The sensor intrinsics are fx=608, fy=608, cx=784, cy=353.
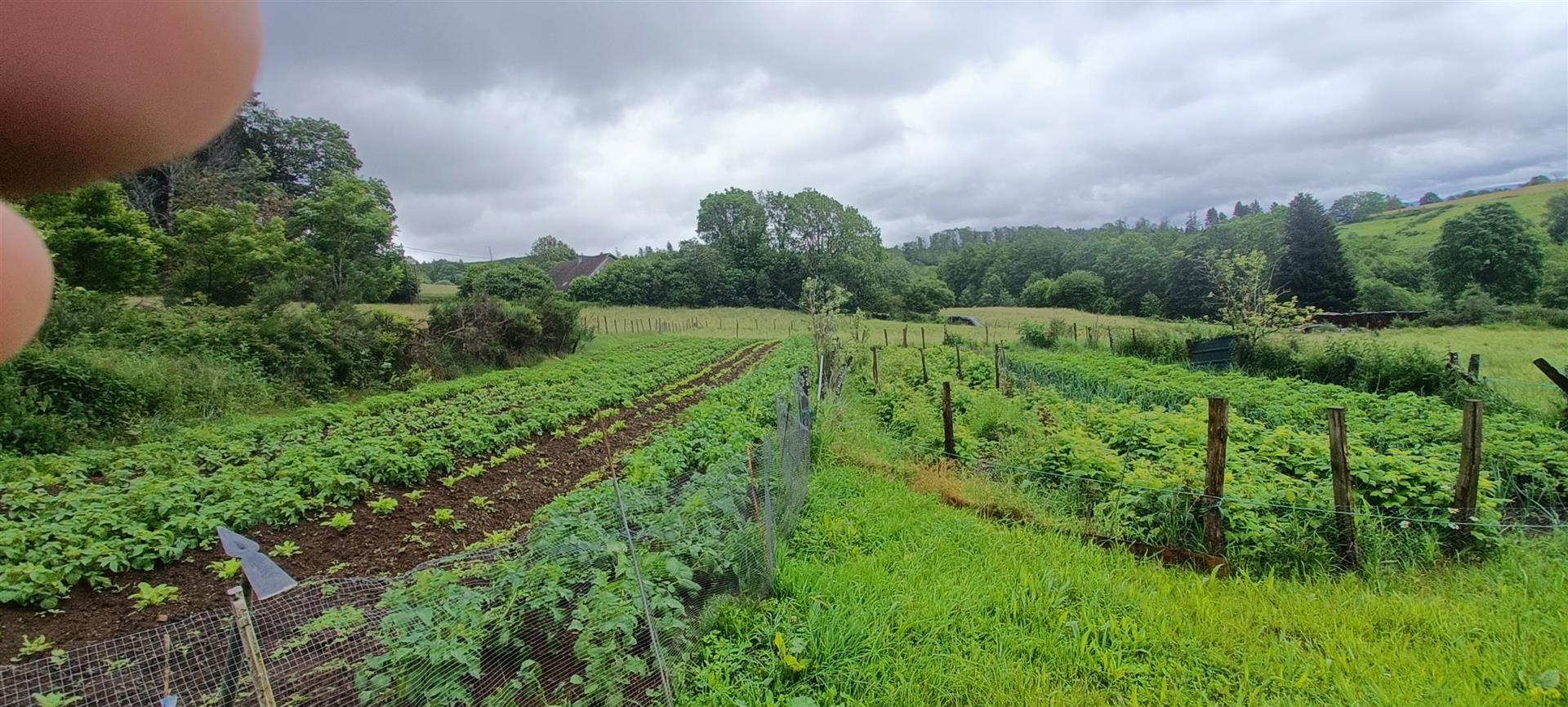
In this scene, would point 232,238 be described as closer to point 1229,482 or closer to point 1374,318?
point 1229,482

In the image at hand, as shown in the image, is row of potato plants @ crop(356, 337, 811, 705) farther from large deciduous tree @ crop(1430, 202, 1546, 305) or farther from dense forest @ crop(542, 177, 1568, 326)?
large deciduous tree @ crop(1430, 202, 1546, 305)

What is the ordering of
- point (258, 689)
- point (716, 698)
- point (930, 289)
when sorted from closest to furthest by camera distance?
1. point (258, 689)
2. point (716, 698)
3. point (930, 289)

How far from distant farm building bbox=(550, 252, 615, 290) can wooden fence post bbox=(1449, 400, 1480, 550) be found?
66.8 m

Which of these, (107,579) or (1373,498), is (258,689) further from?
(1373,498)

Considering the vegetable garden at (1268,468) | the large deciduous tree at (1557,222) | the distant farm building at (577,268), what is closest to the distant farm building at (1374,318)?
the vegetable garden at (1268,468)

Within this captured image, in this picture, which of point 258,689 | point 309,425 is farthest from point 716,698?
point 309,425

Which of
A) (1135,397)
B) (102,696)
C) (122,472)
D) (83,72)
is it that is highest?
(83,72)

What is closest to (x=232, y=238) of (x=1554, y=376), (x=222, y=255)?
(x=222, y=255)

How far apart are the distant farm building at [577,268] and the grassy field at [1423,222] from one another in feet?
244

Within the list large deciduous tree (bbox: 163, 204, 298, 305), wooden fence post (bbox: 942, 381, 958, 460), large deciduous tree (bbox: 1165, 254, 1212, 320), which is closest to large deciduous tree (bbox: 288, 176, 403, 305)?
large deciduous tree (bbox: 163, 204, 298, 305)

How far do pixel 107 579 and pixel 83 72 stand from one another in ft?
22.7

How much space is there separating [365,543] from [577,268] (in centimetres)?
6644

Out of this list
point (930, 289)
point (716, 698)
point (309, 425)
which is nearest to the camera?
point (716, 698)

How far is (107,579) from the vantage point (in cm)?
486
